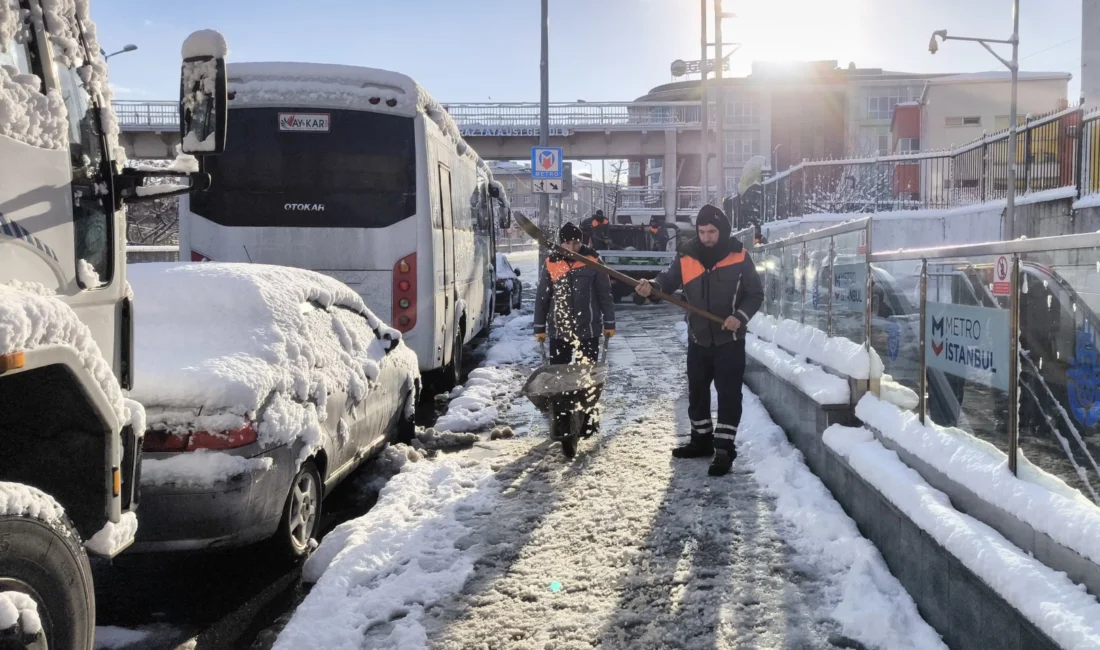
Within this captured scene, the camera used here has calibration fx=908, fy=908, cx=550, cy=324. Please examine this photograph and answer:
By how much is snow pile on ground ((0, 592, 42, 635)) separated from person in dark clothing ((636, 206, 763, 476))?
4661mm

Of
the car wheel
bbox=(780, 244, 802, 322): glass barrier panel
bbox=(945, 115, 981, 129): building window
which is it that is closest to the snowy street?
the car wheel

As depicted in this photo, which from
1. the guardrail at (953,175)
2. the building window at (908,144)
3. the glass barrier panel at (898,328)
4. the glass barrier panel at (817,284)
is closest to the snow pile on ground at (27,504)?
the glass barrier panel at (898,328)

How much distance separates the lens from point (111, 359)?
3.13 meters

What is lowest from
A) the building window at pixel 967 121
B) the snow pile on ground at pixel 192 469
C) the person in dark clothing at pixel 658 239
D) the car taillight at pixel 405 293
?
the snow pile on ground at pixel 192 469

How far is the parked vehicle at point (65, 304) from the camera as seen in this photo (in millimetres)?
2277

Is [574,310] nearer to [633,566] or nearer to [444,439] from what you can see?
[444,439]

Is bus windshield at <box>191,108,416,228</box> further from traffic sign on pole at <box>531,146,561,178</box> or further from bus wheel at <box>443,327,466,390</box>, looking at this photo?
traffic sign on pole at <box>531,146,561,178</box>

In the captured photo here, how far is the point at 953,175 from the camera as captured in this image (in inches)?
918

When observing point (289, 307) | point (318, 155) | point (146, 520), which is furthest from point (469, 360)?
point (146, 520)

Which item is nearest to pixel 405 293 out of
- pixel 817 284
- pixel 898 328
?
pixel 817 284

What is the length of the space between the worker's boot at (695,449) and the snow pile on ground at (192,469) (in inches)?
144

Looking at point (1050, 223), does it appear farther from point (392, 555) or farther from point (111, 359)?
point (111, 359)

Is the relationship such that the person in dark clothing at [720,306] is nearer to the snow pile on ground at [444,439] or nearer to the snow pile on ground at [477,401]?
the snow pile on ground at [444,439]

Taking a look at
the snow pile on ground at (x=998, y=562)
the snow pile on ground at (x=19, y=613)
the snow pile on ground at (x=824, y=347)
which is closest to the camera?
the snow pile on ground at (x=19, y=613)
